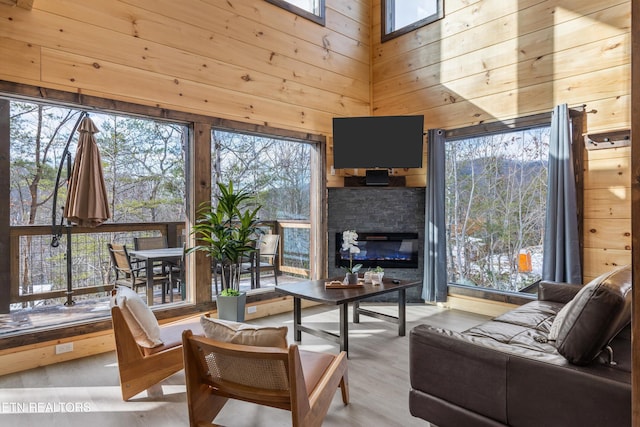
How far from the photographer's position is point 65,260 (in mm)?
4293

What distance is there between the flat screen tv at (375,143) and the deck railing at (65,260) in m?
2.29

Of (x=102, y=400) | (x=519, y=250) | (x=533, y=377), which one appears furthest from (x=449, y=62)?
(x=102, y=400)

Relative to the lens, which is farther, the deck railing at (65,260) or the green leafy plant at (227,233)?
the deck railing at (65,260)

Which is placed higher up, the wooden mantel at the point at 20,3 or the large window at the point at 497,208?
the wooden mantel at the point at 20,3

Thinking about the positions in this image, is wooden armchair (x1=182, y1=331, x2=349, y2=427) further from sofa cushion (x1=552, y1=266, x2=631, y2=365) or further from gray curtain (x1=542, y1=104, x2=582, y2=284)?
gray curtain (x1=542, y1=104, x2=582, y2=284)

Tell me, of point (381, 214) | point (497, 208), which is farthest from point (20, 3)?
point (497, 208)

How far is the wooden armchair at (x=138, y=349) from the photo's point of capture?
8.45ft

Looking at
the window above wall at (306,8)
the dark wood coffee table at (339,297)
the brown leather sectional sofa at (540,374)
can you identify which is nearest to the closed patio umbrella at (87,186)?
the dark wood coffee table at (339,297)

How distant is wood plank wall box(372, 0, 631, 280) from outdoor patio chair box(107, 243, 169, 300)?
12.7 feet

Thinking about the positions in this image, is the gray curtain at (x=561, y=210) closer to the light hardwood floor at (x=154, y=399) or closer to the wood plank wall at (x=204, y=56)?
the light hardwood floor at (x=154, y=399)

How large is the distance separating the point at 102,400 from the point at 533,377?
2642 millimetres

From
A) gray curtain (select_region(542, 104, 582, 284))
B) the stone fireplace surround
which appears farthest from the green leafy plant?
gray curtain (select_region(542, 104, 582, 284))

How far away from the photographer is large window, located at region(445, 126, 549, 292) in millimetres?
4496

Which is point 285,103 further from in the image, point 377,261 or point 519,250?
point 519,250
